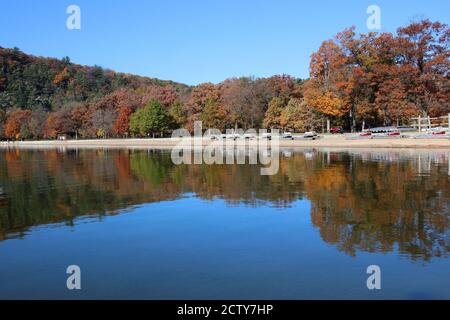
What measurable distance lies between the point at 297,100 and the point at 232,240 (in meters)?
62.1

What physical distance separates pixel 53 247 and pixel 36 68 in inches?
6235

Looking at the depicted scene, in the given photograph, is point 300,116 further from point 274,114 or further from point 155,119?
point 155,119

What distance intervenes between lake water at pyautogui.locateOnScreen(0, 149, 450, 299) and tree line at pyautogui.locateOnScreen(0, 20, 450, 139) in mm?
35475

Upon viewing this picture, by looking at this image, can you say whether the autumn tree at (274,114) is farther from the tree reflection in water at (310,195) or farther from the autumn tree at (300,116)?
the tree reflection in water at (310,195)

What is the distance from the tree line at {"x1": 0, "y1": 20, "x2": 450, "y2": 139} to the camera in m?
50.8

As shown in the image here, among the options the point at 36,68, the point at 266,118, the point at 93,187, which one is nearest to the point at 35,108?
the point at 36,68

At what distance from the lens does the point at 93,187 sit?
2047cm

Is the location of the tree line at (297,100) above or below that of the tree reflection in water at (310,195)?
above

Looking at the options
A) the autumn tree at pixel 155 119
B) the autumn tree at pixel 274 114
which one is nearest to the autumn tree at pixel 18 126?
the autumn tree at pixel 155 119

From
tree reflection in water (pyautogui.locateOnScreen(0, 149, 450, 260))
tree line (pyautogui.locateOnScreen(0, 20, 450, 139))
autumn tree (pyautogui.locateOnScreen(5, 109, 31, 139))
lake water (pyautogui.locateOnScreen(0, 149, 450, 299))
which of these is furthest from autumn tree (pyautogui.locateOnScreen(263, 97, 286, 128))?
A: autumn tree (pyautogui.locateOnScreen(5, 109, 31, 139))

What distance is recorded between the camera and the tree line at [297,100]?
5081 centimetres

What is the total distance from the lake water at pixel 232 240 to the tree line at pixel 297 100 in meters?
35.5

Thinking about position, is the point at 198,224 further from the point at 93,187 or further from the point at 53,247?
the point at 93,187

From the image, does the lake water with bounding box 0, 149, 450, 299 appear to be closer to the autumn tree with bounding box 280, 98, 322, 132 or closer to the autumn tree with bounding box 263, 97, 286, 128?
the autumn tree with bounding box 280, 98, 322, 132
